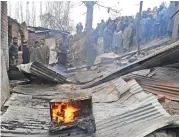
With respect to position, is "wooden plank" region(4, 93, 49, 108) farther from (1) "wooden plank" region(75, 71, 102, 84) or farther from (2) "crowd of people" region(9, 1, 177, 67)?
(2) "crowd of people" region(9, 1, 177, 67)

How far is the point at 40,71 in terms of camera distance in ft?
27.6

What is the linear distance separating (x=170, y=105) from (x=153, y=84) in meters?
1.55

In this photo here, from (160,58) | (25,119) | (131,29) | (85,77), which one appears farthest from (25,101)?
(131,29)

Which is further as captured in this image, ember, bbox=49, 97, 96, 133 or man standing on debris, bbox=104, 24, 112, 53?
man standing on debris, bbox=104, 24, 112, 53

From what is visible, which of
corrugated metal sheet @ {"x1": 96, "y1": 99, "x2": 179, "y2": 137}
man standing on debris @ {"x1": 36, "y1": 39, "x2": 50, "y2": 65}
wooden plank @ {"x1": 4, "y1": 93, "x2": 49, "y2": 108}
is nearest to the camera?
corrugated metal sheet @ {"x1": 96, "y1": 99, "x2": 179, "y2": 137}

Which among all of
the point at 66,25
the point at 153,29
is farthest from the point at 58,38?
the point at 153,29

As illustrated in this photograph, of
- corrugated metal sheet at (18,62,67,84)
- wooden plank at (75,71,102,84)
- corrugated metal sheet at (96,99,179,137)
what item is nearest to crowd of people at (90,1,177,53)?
wooden plank at (75,71,102,84)

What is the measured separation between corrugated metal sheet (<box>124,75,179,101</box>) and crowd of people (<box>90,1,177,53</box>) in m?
7.97

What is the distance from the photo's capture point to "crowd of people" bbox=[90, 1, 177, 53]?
15.3 metres

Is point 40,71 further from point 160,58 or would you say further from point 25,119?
point 160,58

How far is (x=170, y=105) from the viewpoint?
5.54 metres

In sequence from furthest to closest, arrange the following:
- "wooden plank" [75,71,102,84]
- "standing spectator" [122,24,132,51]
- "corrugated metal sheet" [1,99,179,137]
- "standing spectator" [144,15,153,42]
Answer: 1. "standing spectator" [122,24,132,51]
2. "standing spectator" [144,15,153,42]
3. "wooden plank" [75,71,102,84]
4. "corrugated metal sheet" [1,99,179,137]

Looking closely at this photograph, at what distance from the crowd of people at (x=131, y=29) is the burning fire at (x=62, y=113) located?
36.0 feet

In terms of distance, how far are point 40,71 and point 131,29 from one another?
9916mm
